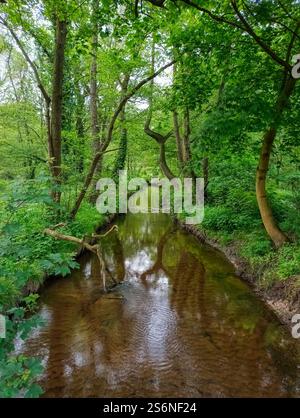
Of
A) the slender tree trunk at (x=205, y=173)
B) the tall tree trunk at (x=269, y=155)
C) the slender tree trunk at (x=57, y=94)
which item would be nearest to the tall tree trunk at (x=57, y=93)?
the slender tree trunk at (x=57, y=94)

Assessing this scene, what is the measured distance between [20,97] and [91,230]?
1488 centimetres

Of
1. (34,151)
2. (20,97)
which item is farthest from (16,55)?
(34,151)

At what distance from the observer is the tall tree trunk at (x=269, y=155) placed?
6.54 metres

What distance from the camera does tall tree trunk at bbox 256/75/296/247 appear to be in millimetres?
6543

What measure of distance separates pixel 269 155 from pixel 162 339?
16.8ft

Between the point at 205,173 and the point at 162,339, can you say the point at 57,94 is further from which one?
the point at 205,173

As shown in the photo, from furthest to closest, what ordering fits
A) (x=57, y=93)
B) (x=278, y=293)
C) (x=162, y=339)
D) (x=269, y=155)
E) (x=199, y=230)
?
(x=199, y=230)
(x=57, y=93)
(x=269, y=155)
(x=278, y=293)
(x=162, y=339)

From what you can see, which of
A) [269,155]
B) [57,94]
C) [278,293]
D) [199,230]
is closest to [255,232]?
[269,155]

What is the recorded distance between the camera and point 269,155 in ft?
25.2

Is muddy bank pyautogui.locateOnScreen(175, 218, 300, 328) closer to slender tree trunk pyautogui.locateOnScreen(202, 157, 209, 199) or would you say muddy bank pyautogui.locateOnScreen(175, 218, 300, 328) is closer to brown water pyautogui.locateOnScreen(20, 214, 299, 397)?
brown water pyautogui.locateOnScreen(20, 214, 299, 397)

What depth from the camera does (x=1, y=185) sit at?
3979 mm

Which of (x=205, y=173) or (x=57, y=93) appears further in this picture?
(x=205, y=173)

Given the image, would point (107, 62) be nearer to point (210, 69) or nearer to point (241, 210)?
point (210, 69)

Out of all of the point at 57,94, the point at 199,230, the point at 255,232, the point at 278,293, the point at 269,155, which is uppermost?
the point at 57,94
